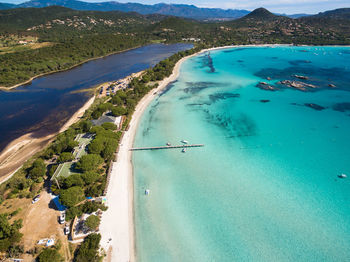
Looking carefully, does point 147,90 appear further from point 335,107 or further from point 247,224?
point 335,107

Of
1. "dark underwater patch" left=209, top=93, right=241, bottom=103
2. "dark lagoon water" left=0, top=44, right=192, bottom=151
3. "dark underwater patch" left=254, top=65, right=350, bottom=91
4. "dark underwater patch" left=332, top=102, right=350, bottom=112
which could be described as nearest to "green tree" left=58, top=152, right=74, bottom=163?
"dark lagoon water" left=0, top=44, right=192, bottom=151

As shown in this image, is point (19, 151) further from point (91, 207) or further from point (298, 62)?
point (298, 62)

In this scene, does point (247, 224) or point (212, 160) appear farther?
point (212, 160)

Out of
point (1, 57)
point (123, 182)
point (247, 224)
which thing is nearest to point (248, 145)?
point (247, 224)

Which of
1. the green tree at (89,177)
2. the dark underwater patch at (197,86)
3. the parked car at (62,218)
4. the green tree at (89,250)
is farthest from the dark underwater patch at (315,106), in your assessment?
the parked car at (62,218)

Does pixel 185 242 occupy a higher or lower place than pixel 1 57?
lower
